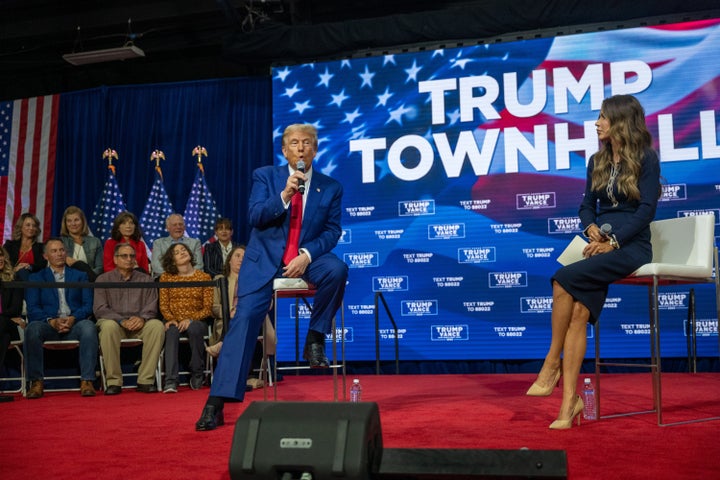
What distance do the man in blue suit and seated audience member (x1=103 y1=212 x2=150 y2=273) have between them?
348 cm

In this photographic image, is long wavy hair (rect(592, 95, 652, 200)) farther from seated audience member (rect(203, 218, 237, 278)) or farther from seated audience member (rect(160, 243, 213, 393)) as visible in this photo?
seated audience member (rect(203, 218, 237, 278))

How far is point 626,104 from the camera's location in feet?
10.8

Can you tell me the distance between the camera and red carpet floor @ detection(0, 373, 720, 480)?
2350mm

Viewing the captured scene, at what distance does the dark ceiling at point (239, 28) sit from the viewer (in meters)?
6.96

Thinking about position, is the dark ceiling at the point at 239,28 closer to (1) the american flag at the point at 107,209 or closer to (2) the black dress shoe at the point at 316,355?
(1) the american flag at the point at 107,209

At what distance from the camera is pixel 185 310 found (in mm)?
6156

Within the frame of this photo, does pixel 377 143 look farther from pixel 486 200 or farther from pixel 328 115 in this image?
pixel 486 200

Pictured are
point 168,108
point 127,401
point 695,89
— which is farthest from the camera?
point 168,108

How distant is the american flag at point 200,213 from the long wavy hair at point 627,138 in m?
5.88

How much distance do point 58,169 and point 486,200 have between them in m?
5.20

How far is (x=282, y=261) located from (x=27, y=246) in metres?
4.01

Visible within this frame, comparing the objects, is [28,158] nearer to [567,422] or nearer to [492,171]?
[492,171]

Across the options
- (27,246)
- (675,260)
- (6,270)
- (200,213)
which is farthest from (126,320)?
(675,260)

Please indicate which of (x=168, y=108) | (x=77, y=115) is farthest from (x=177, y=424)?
(x=77, y=115)
